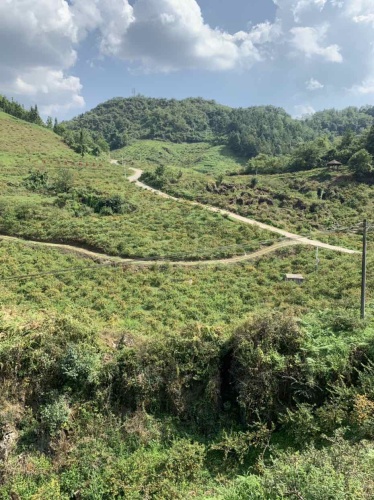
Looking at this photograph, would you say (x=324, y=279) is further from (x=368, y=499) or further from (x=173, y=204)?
(x=173, y=204)

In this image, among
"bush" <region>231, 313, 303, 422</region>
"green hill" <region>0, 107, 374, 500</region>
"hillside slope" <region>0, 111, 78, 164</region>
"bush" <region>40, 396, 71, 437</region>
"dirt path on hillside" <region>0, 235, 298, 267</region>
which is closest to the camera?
"green hill" <region>0, 107, 374, 500</region>

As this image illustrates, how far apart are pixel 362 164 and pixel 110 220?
1632 inches

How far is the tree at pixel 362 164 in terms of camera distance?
54.7m

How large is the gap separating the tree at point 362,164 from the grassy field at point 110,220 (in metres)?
28.9

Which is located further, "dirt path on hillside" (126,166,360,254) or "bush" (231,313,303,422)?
"dirt path on hillside" (126,166,360,254)

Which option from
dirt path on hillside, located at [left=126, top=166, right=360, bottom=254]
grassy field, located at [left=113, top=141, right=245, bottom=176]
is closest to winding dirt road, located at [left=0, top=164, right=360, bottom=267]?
dirt path on hillside, located at [left=126, top=166, right=360, bottom=254]

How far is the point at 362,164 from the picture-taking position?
54.9m

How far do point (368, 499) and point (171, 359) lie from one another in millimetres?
6555

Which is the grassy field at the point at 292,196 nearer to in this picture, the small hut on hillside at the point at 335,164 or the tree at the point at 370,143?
the small hut on hillside at the point at 335,164

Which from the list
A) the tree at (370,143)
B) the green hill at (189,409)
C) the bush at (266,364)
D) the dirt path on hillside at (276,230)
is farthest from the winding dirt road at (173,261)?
the tree at (370,143)

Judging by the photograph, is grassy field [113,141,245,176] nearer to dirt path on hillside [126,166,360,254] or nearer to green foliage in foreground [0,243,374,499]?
dirt path on hillside [126,166,360,254]

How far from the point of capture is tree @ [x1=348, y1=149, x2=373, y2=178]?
5469 centimetres

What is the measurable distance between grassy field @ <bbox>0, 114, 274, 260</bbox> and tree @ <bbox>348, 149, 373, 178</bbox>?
2895 cm

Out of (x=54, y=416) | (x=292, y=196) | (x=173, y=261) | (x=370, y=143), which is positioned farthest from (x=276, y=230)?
(x=370, y=143)
